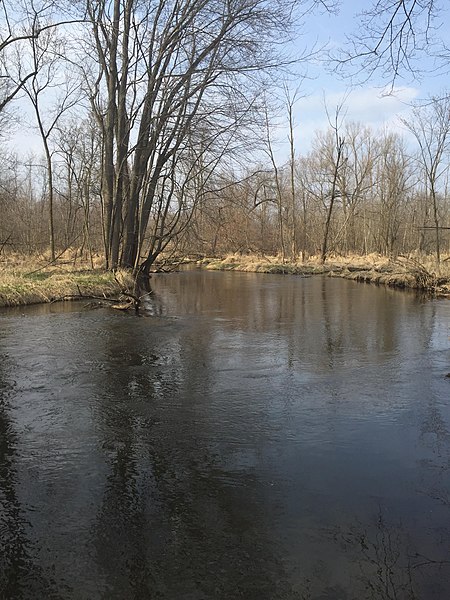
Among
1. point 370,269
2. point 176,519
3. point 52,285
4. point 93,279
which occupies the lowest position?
point 176,519

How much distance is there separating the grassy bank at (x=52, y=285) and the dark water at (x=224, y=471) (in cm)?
529

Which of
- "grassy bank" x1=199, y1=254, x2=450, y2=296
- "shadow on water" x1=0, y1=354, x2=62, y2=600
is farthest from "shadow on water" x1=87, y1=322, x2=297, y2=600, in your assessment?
"grassy bank" x1=199, y1=254, x2=450, y2=296

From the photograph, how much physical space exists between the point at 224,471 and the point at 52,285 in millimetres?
12646

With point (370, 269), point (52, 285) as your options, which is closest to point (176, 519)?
point (52, 285)

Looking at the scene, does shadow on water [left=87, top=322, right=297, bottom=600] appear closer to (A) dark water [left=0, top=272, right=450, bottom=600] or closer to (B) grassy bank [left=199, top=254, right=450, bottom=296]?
(A) dark water [left=0, top=272, right=450, bottom=600]

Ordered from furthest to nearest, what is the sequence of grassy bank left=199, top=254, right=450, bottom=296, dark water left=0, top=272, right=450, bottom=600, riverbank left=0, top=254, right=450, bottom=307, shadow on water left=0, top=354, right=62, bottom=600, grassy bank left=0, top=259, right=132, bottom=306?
grassy bank left=199, top=254, right=450, bottom=296 < riverbank left=0, top=254, right=450, bottom=307 < grassy bank left=0, top=259, right=132, bottom=306 < dark water left=0, top=272, right=450, bottom=600 < shadow on water left=0, top=354, right=62, bottom=600

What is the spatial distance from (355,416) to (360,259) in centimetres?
2825

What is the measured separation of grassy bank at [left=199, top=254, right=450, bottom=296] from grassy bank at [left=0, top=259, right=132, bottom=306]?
11.0 m

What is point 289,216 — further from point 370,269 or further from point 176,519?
point 176,519

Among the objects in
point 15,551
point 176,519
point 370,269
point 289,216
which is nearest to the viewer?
point 15,551

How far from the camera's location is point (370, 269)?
2667 centimetres

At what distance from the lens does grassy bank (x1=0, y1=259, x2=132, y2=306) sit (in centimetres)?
1422

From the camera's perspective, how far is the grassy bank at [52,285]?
14219 mm

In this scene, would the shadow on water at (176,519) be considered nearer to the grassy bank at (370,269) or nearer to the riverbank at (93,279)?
the riverbank at (93,279)
